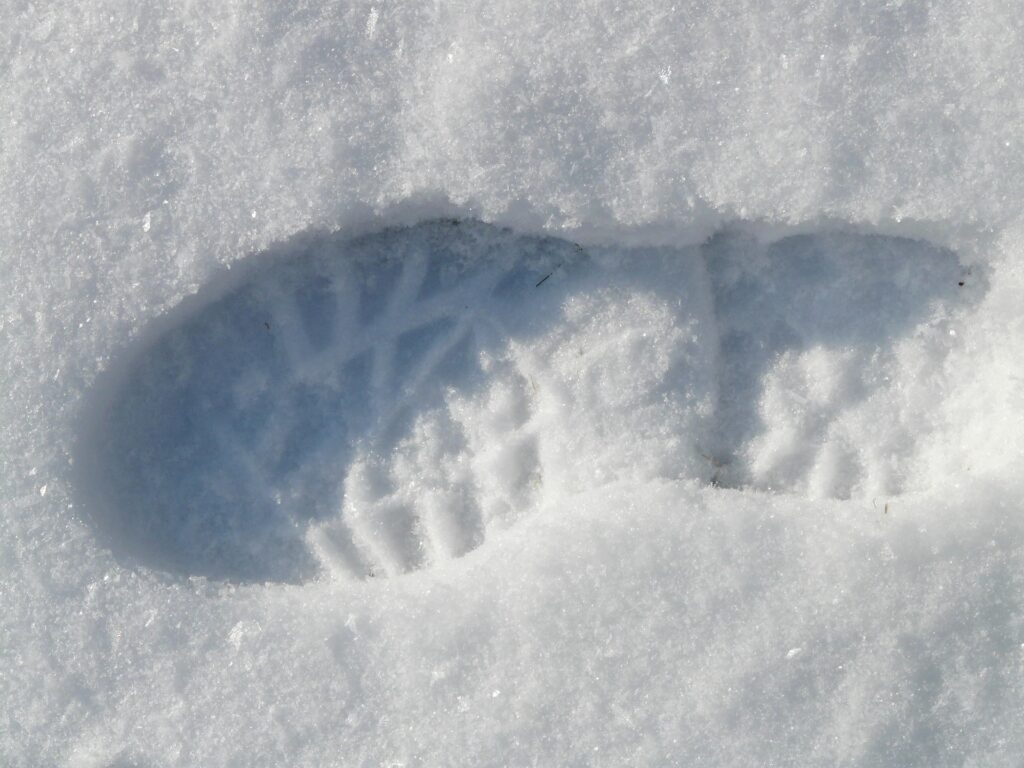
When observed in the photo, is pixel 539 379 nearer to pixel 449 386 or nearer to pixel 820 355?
pixel 449 386

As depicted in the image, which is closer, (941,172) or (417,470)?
(941,172)

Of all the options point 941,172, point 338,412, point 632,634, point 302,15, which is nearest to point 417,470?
point 338,412

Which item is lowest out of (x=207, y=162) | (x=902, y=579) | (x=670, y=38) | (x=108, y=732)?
(x=902, y=579)

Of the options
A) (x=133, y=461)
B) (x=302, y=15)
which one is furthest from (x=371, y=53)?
(x=133, y=461)

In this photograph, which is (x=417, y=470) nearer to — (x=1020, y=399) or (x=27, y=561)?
(x=27, y=561)

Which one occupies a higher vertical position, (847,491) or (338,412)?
(338,412)
